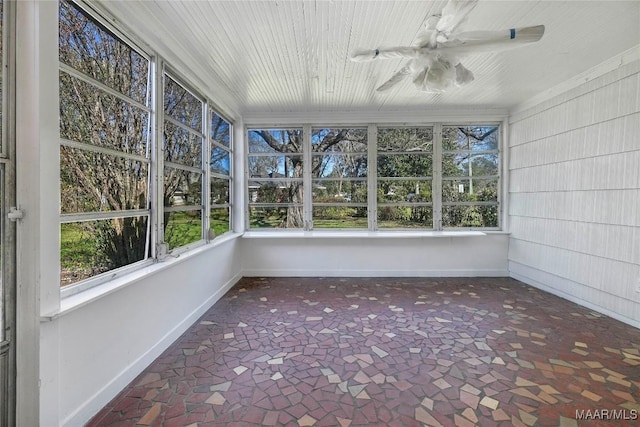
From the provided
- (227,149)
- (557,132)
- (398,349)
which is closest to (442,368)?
(398,349)

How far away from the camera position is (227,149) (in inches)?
172

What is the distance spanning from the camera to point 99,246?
193 cm

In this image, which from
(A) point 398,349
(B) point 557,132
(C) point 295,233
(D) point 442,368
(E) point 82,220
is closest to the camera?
(E) point 82,220

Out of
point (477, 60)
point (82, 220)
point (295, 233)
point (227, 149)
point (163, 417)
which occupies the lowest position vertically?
point (163, 417)

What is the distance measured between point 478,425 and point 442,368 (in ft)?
1.80

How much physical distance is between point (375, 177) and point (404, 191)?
1.83 feet

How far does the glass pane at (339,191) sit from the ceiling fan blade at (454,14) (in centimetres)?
303

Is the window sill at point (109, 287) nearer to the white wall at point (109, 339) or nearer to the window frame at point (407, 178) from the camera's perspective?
the white wall at point (109, 339)

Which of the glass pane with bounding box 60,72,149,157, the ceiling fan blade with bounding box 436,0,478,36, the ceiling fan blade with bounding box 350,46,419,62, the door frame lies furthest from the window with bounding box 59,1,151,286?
the ceiling fan blade with bounding box 436,0,478,36

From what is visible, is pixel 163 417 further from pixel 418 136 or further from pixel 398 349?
pixel 418 136

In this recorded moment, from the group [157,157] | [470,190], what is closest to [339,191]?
Answer: [470,190]

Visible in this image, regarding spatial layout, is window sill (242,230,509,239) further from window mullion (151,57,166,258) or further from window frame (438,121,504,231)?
window mullion (151,57,166,258)

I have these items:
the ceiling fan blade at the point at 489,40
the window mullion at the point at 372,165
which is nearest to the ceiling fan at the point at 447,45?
the ceiling fan blade at the point at 489,40

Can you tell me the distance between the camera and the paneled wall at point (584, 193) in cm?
288
